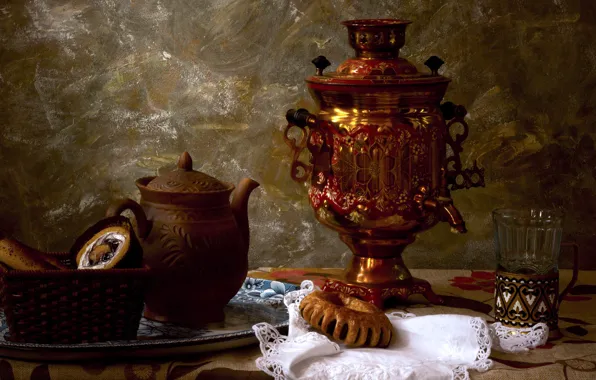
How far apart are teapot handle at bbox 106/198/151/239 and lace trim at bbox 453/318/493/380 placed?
0.47m

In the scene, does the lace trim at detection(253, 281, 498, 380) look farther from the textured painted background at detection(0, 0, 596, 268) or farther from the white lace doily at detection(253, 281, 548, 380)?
the textured painted background at detection(0, 0, 596, 268)

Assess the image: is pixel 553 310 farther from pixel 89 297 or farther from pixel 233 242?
pixel 89 297

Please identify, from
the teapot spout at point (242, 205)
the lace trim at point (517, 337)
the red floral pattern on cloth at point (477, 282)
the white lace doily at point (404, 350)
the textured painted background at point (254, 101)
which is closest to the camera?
the white lace doily at point (404, 350)

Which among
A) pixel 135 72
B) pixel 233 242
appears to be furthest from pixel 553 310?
pixel 135 72

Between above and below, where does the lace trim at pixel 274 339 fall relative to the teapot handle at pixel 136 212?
below

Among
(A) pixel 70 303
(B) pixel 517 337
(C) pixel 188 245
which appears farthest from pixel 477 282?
(A) pixel 70 303

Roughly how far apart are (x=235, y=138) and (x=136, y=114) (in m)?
0.20

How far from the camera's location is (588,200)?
1.90 metres

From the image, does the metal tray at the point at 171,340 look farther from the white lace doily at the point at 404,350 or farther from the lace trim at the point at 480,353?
the lace trim at the point at 480,353

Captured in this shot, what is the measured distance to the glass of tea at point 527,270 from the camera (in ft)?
4.59

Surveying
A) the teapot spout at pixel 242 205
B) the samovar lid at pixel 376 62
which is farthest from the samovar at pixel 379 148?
the teapot spout at pixel 242 205

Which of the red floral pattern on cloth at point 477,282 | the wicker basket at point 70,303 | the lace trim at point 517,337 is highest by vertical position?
the wicker basket at point 70,303

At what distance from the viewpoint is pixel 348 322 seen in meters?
1.31

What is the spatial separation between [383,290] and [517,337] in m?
0.26
